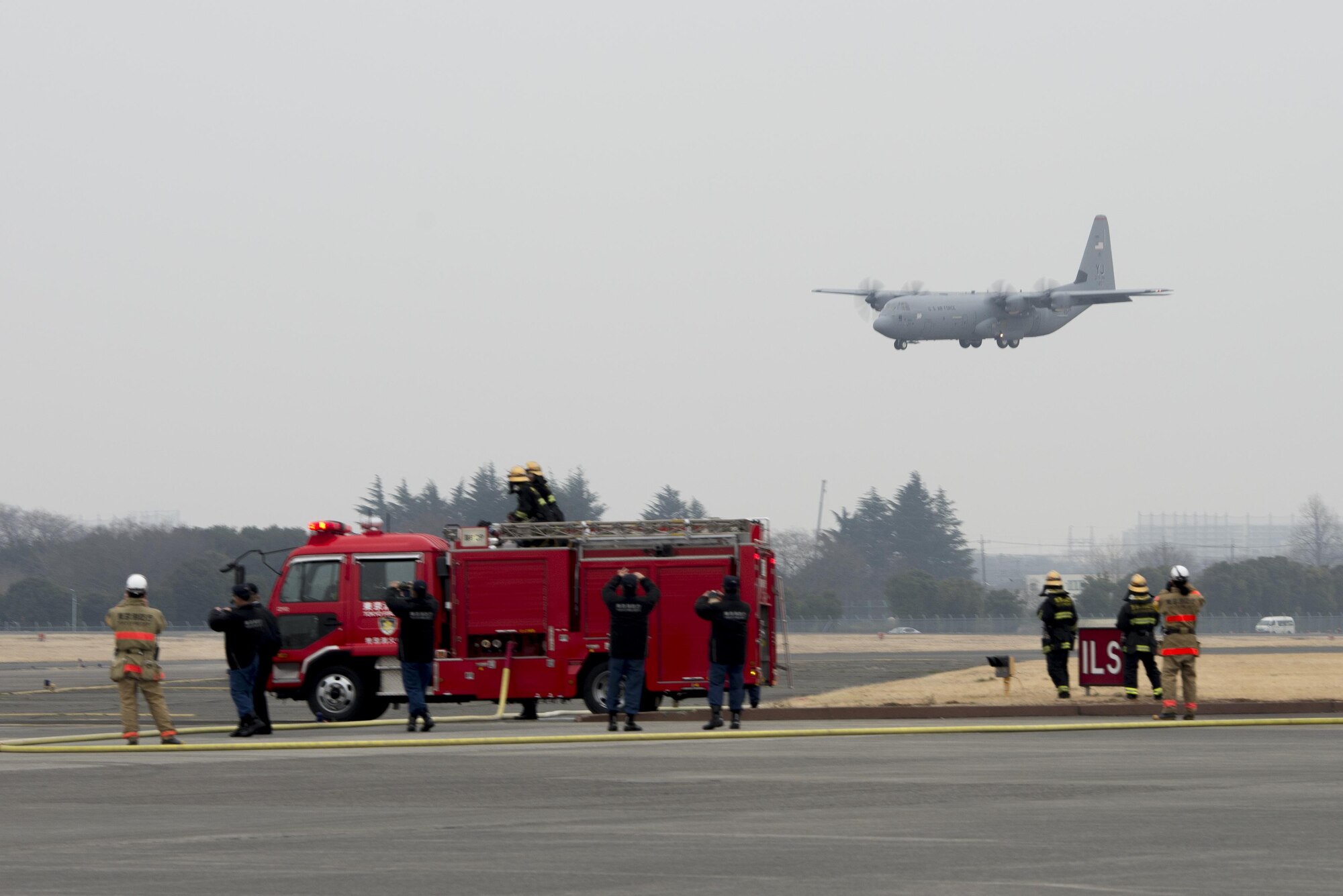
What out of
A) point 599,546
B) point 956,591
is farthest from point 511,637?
point 956,591

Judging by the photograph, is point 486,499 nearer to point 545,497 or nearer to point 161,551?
point 161,551

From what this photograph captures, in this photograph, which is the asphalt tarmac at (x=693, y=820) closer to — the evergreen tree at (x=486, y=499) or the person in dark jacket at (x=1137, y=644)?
the person in dark jacket at (x=1137, y=644)

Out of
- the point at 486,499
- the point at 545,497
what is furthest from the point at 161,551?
the point at 545,497

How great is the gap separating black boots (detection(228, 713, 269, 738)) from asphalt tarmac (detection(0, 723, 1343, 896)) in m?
2.52

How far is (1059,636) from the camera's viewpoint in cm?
2355

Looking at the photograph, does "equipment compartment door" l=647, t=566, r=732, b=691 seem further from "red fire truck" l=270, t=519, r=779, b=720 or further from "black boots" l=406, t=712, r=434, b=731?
"black boots" l=406, t=712, r=434, b=731

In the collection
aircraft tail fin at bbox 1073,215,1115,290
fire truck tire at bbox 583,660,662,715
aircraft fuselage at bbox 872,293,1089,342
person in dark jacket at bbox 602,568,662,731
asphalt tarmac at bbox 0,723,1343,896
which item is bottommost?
asphalt tarmac at bbox 0,723,1343,896

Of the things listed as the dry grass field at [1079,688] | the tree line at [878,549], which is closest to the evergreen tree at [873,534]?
the tree line at [878,549]

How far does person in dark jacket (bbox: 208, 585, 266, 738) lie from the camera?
776 inches

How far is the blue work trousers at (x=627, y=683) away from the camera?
63.7ft

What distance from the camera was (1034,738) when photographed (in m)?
17.7

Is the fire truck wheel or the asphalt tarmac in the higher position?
the fire truck wheel

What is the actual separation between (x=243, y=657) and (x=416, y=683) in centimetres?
189

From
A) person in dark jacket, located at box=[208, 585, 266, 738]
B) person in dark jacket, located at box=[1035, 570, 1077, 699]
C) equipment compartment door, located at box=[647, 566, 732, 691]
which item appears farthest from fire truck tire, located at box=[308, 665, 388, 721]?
person in dark jacket, located at box=[1035, 570, 1077, 699]
